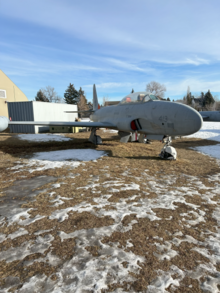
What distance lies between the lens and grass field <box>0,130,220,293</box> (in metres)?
Result: 2.23

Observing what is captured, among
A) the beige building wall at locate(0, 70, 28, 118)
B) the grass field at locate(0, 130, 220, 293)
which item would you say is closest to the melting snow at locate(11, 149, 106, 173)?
the grass field at locate(0, 130, 220, 293)

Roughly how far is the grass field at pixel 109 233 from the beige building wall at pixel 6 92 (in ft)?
90.4

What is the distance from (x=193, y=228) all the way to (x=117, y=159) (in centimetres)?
536

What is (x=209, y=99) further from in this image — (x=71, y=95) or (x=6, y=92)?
(x=6, y=92)

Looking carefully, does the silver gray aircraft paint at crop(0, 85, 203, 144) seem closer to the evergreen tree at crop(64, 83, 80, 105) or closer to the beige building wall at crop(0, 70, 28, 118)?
the beige building wall at crop(0, 70, 28, 118)

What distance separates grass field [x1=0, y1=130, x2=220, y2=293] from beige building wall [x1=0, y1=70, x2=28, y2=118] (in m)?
27.6

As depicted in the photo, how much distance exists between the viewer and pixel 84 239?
2.96m

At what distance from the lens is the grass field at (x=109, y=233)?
2234 millimetres

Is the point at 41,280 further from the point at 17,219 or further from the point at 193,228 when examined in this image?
the point at 193,228

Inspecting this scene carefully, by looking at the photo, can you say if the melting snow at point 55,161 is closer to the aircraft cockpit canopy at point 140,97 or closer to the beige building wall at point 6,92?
the aircraft cockpit canopy at point 140,97

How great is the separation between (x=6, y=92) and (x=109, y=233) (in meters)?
33.4

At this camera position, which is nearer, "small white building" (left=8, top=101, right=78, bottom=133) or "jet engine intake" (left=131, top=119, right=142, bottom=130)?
"jet engine intake" (left=131, top=119, right=142, bottom=130)

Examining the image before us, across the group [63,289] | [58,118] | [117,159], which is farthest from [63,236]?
[58,118]

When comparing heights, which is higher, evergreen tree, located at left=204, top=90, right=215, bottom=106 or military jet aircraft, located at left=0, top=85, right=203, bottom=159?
evergreen tree, located at left=204, top=90, right=215, bottom=106
